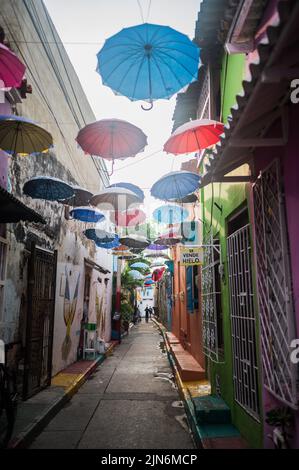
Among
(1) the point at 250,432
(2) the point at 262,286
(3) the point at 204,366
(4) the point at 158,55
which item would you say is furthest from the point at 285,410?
(3) the point at 204,366

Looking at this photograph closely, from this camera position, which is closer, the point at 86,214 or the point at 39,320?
the point at 39,320

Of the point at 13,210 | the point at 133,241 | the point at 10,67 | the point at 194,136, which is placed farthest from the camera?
the point at 133,241

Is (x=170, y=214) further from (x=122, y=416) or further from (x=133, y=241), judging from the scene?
(x=122, y=416)

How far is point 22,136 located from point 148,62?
2262 millimetres

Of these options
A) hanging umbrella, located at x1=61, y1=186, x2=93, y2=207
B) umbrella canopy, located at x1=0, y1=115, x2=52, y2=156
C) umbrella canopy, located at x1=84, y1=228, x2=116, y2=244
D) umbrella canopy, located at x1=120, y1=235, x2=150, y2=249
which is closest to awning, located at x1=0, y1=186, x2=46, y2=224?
umbrella canopy, located at x1=0, y1=115, x2=52, y2=156

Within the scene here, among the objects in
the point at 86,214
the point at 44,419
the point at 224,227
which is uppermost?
the point at 86,214

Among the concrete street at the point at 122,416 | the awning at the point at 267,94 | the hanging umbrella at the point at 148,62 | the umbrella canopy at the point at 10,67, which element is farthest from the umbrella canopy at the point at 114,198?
the concrete street at the point at 122,416

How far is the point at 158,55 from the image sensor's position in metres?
5.18

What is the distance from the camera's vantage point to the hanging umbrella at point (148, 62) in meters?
4.93

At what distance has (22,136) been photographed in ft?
17.6

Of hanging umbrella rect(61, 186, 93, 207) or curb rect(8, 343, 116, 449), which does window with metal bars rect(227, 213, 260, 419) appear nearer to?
curb rect(8, 343, 116, 449)

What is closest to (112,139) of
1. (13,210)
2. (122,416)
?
(13,210)

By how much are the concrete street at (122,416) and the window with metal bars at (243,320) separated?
4.18ft
